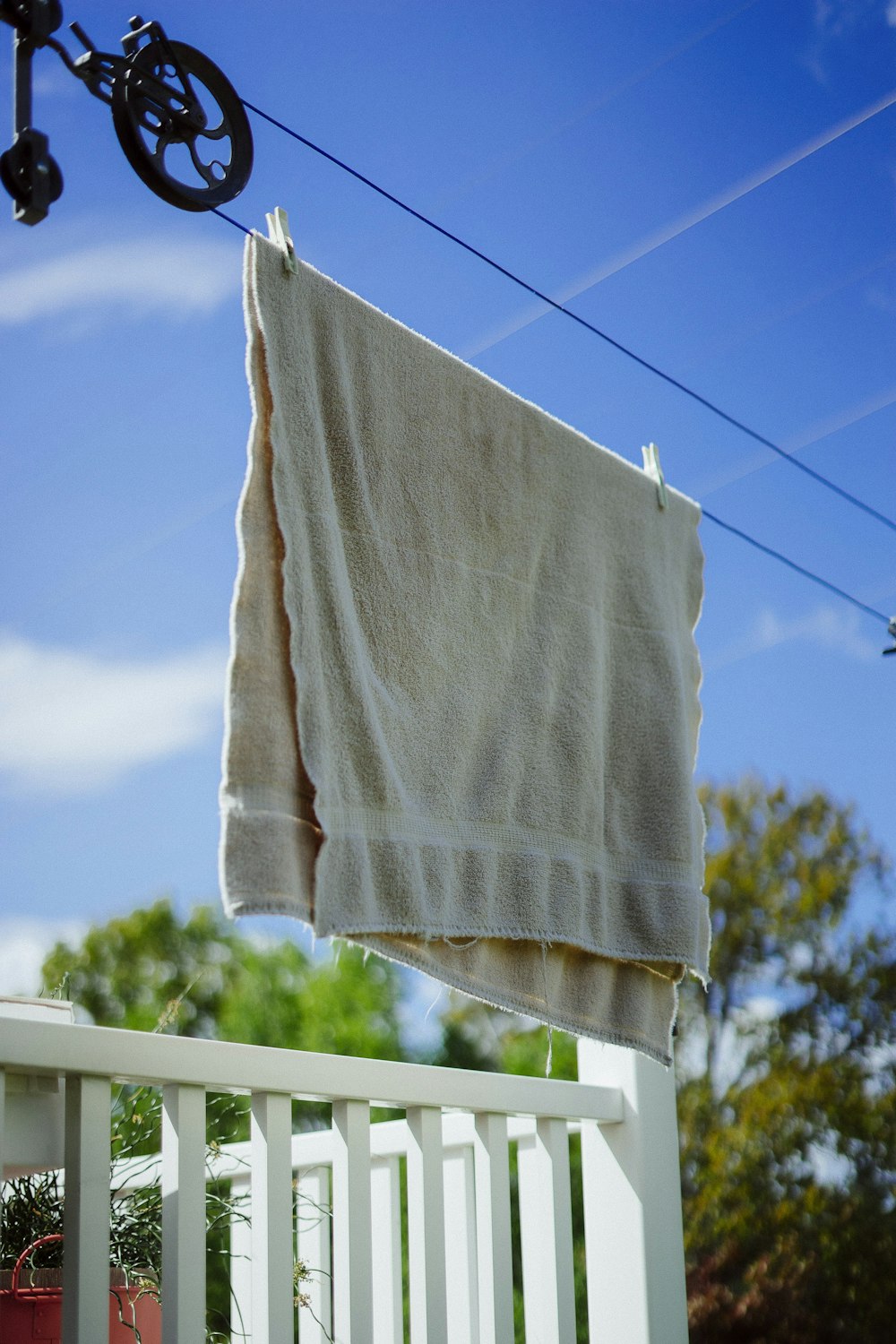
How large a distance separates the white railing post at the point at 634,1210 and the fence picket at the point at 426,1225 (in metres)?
0.24

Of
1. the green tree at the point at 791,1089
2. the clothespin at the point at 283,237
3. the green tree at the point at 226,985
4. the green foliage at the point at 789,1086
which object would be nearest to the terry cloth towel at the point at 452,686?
the clothespin at the point at 283,237

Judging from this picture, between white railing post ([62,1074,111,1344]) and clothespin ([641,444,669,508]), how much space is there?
95cm

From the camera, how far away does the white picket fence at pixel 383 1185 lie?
3.22ft

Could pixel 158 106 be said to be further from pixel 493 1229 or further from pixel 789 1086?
A: pixel 789 1086

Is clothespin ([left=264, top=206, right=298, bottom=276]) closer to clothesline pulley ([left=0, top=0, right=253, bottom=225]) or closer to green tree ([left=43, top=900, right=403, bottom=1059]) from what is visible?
clothesline pulley ([left=0, top=0, right=253, bottom=225])

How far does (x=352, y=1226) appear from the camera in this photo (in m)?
1.15

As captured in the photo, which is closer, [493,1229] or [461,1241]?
[493,1229]

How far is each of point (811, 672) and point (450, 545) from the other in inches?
102

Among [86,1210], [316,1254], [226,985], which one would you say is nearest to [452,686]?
[86,1210]

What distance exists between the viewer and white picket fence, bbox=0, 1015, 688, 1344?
98 cm

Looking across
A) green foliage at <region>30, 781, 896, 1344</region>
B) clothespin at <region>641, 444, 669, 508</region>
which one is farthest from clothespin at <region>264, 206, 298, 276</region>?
green foliage at <region>30, 781, 896, 1344</region>

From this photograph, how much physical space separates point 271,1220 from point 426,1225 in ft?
0.65

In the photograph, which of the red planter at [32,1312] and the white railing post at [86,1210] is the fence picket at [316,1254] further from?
the white railing post at [86,1210]

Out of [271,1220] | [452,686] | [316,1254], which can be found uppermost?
[452,686]
